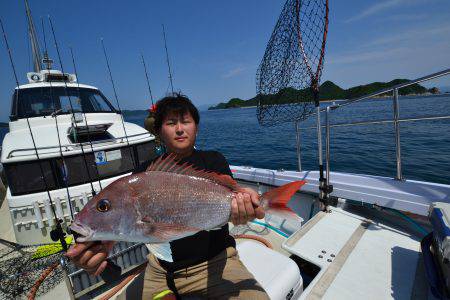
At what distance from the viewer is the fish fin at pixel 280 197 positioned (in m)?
1.65

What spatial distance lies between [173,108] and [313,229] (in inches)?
106

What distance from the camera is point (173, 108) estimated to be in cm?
219

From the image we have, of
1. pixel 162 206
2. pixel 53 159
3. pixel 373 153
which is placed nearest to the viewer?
pixel 162 206

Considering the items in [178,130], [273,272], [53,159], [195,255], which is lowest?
[273,272]

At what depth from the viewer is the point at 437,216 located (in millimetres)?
2166

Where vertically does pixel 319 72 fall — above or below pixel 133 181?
above

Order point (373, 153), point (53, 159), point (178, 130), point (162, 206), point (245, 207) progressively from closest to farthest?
1. point (162, 206)
2. point (245, 207)
3. point (178, 130)
4. point (53, 159)
5. point (373, 153)

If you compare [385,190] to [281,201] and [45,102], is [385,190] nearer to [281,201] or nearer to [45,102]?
[281,201]

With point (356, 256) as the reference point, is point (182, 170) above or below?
above

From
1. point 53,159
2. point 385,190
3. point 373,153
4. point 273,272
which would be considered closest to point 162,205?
point 273,272

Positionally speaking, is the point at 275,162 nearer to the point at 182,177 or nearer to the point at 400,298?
the point at 400,298

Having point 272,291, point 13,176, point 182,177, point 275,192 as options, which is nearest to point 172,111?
point 182,177

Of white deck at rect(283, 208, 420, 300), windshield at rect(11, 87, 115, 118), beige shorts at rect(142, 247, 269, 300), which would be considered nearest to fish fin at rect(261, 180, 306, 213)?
beige shorts at rect(142, 247, 269, 300)

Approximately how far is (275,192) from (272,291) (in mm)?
1130
